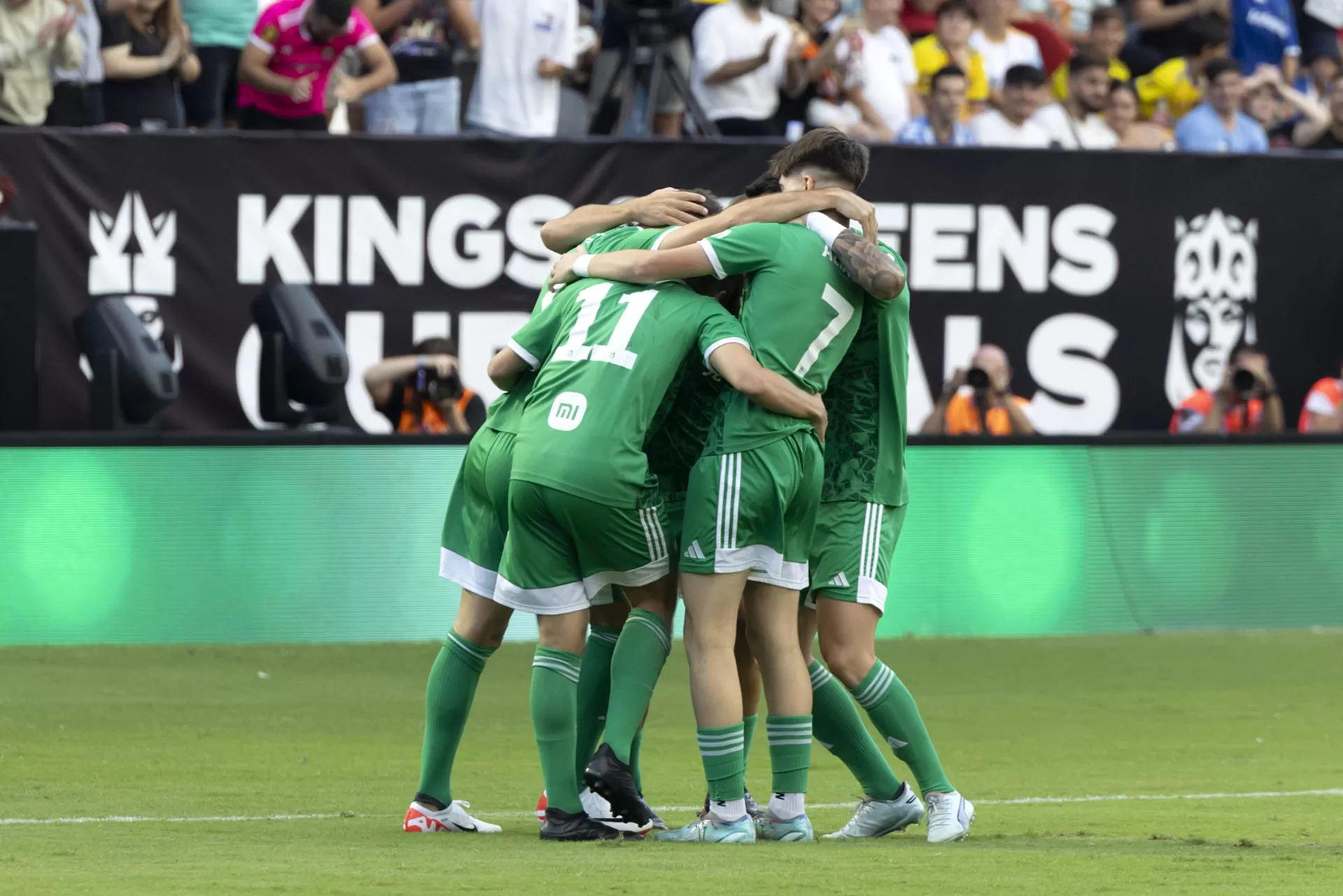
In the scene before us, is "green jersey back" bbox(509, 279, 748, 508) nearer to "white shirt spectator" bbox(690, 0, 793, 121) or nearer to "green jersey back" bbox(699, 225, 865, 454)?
"green jersey back" bbox(699, 225, 865, 454)

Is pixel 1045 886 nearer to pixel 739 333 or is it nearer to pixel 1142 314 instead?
pixel 739 333

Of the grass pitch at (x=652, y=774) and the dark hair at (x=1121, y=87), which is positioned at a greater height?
the dark hair at (x=1121, y=87)

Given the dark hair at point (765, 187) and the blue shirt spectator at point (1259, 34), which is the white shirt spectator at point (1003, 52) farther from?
the dark hair at point (765, 187)

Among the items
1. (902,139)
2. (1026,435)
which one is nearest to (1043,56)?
(902,139)

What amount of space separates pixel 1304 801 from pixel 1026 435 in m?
5.83

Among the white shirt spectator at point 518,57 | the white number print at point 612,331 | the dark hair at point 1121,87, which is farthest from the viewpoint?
the dark hair at point 1121,87

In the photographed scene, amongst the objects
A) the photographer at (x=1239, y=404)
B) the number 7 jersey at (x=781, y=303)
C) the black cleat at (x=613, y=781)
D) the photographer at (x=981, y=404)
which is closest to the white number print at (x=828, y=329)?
the number 7 jersey at (x=781, y=303)

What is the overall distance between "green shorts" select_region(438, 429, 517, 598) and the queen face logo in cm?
912

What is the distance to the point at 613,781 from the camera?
6242 millimetres

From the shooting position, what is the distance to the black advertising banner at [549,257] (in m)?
12.9

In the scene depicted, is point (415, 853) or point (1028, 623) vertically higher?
point (415, 853)

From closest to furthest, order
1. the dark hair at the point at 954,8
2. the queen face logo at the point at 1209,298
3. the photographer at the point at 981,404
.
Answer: the photographer at the point at 981,404
the queen face logo at the point at 1209,298
the dark hair at the point at 954,8

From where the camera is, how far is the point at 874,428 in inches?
269

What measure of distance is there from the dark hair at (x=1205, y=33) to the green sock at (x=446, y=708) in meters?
12.2
